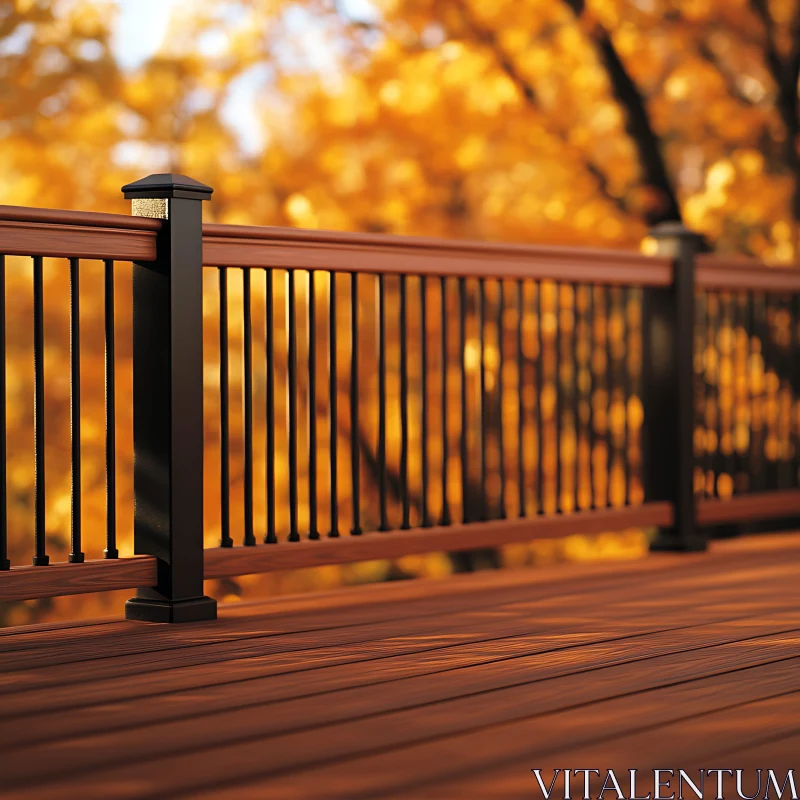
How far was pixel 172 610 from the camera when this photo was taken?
2.97 metres

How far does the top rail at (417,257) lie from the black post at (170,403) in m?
0.11

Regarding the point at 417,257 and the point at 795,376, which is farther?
the point at 795,376

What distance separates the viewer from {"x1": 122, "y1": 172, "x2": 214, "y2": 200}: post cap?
2.95 meters

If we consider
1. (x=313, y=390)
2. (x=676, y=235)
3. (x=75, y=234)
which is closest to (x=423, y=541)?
(x=313, y=390)

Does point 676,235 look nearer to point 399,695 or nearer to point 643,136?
point 399,695

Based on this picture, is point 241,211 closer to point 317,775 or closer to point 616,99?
point 616,99

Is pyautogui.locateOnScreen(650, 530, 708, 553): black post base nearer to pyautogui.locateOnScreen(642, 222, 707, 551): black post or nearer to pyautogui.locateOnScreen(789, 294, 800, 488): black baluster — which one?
pyautogui.locateOnScreen(642, 222, 707, 551): black post

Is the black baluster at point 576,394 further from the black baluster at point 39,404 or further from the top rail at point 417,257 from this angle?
the black baluster at point 39,404

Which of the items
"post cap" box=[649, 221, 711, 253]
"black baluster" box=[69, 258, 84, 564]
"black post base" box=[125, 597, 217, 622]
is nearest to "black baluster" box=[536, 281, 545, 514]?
"post cap" box=[649, 221, 711, 253]

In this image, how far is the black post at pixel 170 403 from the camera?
295 centimetres

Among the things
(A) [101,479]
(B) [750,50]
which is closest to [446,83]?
(B) [750,50]

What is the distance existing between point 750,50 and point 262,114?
4.26m

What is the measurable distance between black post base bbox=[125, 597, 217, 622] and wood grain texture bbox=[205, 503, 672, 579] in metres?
0.09

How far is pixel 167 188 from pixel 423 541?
4.19 ft
